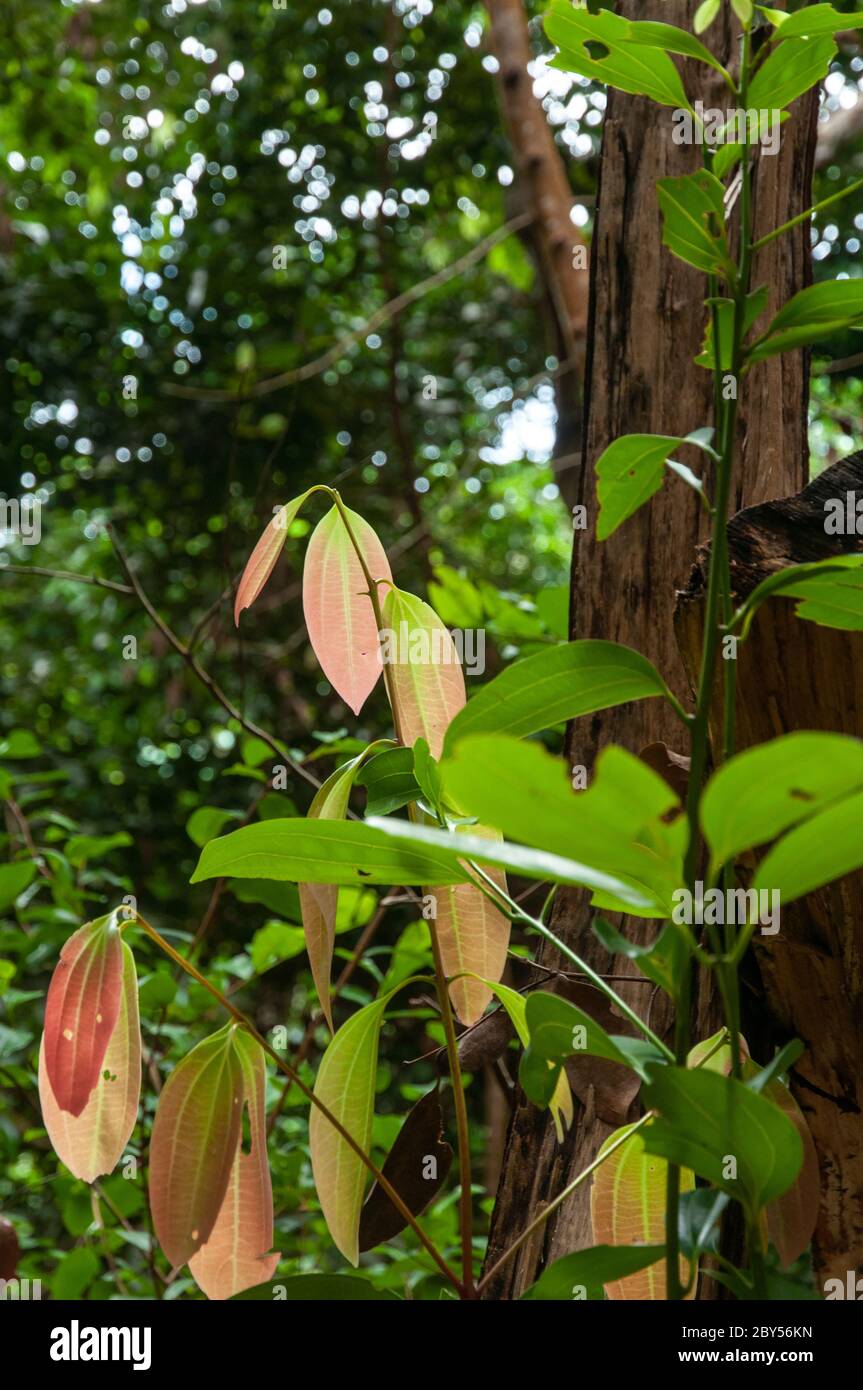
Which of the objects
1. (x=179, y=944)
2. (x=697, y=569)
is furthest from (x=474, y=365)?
(x=697, y=569)

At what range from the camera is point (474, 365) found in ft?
9.01

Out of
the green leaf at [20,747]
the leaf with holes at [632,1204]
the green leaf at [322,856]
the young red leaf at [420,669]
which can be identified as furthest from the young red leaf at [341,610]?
the green leaf at [20,747]

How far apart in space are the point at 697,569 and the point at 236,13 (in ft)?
7.74

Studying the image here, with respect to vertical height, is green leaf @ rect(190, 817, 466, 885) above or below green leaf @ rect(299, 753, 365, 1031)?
above

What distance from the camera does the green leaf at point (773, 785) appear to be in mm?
253

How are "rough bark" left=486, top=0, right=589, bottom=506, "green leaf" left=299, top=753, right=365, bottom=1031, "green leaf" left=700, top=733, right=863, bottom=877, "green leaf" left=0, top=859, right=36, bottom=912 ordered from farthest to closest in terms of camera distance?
1. "rough bark" left=486, top=0, right=589, bottom=506
2. "green leaf" left=0, top=859, right=36, bottom=912
3. "green leaf" left=299, top=753, right=365, bottom=1031
4. "green leaf" left=700, top=733, right=863, bottom=877

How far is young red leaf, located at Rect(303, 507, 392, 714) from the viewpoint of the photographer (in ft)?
1.82

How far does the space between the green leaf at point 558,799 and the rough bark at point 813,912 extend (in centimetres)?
26

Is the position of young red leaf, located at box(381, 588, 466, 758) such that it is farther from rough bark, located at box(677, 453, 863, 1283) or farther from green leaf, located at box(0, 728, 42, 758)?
green leaf, located at box(0, 728, 42, 758)

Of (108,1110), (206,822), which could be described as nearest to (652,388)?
(206,822)

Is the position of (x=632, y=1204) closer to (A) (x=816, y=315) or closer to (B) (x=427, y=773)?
(B) (x=427, y=773)

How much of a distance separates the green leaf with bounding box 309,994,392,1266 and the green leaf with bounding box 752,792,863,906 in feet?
0.83

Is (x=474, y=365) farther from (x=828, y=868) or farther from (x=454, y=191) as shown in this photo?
(x=828, y=868)

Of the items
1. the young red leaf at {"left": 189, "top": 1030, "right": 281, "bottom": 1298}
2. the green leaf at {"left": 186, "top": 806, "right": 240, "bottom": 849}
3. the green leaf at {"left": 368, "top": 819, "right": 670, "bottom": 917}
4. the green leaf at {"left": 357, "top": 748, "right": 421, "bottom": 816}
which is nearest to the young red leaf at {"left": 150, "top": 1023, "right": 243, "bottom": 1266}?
the young red leaf at {"left": 189, "top": 1030, "right": 281, "bottom": 1298}
